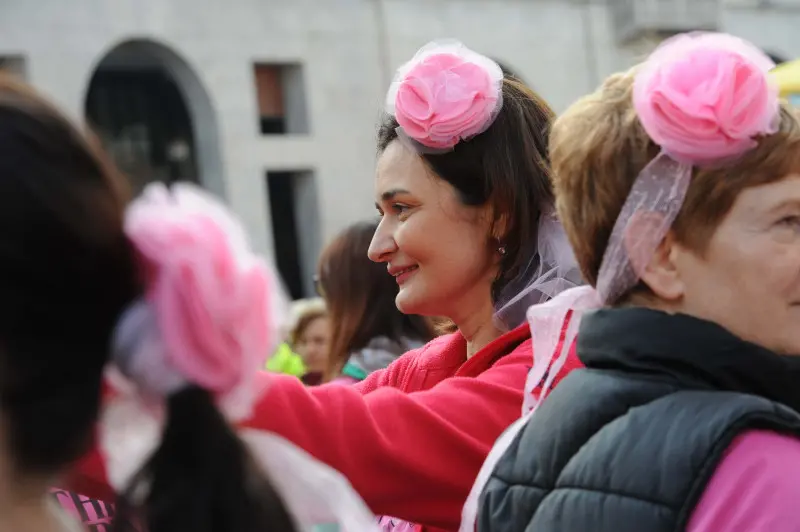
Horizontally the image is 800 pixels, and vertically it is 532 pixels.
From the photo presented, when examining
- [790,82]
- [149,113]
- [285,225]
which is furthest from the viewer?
[285,225]

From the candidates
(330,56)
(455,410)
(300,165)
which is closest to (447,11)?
(330,56)

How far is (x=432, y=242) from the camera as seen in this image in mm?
2209

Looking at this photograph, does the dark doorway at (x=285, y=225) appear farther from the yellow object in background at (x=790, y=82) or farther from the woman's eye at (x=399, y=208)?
the woman's eye at (x=399, y=208)

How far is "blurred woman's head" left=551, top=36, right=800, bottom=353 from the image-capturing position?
1.56 metres

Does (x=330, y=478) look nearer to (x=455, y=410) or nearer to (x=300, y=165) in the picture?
(x=455, y=410)

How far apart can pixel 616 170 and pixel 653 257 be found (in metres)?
0.13

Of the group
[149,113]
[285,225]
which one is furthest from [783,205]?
[285,225]

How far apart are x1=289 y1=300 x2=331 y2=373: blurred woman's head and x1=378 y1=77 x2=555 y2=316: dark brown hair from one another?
3773mm

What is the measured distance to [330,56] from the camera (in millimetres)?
14625

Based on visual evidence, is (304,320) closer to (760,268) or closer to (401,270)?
(401,270)

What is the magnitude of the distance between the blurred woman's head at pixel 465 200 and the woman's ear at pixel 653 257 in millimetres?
582

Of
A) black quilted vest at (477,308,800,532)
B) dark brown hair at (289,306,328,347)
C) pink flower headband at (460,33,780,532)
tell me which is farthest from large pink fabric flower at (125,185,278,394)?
dark brown hair at (289,306,328,347)

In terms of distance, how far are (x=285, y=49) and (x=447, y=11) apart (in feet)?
7.89

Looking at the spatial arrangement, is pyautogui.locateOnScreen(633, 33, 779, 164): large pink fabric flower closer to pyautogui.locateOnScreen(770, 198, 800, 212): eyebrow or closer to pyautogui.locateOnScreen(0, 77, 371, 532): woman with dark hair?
pyautogui.locateOnScreen(770, 198, 800, 212): eyebrow
